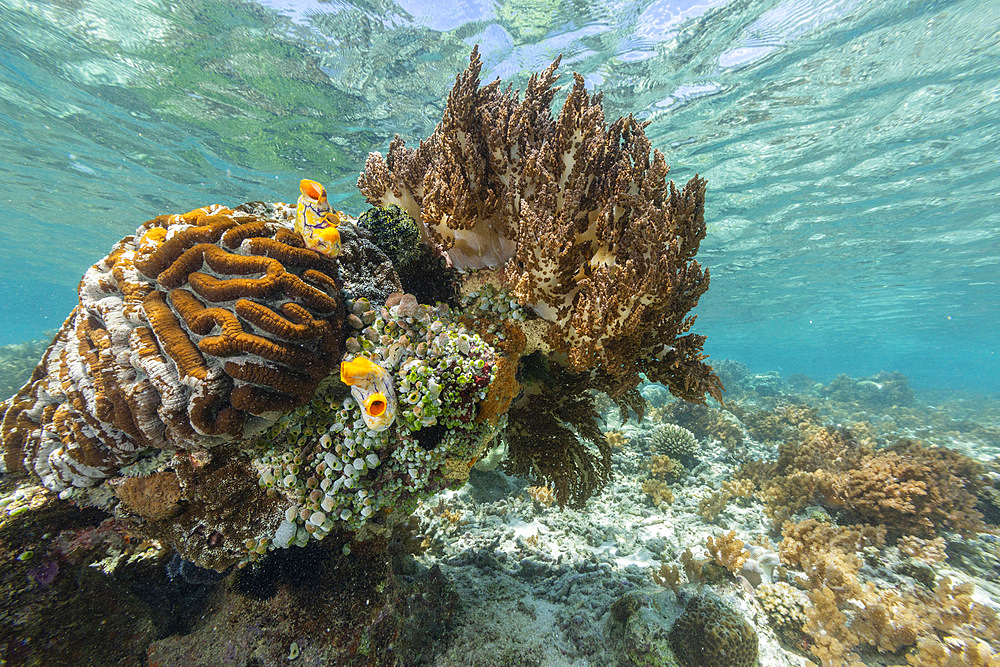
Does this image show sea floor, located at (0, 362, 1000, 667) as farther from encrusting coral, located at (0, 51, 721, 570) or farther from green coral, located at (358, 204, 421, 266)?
green coral, located at (358, 204, 421, 266)

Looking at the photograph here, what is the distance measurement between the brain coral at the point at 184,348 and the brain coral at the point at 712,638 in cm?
483

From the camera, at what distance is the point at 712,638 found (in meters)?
4.13

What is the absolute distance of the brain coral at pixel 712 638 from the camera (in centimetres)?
410

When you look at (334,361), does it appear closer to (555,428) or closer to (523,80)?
(555,428)

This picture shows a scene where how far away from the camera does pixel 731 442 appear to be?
10.8 metres

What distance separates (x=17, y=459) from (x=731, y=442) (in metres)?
13.3

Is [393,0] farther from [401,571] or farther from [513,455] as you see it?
[401,571]

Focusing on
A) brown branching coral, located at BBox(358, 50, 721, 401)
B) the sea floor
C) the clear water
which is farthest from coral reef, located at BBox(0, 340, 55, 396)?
brown branching coral, located at BBox(358, 50, 721, 401)

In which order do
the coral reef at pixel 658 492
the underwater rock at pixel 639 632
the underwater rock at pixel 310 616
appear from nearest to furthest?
1. the underwater rock at pixel 310 616
2. the underwater rock at pixel 639 632
3. the coral reef at pixel 658 492

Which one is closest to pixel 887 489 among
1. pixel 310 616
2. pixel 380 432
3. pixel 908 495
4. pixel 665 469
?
pixel 908 495

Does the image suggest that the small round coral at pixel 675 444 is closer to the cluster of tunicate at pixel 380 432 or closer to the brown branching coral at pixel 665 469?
the brown branching coral at pixel 665 469

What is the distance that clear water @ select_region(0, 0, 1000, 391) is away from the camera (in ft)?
33.0

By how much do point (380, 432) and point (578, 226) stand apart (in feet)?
7.77

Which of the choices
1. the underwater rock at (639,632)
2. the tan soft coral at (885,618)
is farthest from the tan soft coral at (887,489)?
the underwater rock at (639,632)
